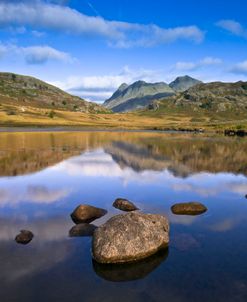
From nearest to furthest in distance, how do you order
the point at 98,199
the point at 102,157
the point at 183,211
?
the point at 183,211
the point at 98,199
the point at 102,157

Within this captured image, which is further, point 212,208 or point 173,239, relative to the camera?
point 212,208

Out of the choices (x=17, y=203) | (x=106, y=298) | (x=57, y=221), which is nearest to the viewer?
(x=106, y=298)

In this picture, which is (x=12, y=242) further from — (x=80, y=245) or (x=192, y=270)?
(x=192, y=270)

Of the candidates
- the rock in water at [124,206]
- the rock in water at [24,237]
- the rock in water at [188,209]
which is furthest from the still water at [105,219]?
the rock in water at [188,209]

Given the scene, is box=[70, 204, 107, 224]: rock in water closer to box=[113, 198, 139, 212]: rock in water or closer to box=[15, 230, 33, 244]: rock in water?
box=[113, 198, 139, 212]: rock in water

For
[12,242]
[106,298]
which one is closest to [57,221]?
[12,242]

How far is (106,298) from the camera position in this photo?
16359 mm

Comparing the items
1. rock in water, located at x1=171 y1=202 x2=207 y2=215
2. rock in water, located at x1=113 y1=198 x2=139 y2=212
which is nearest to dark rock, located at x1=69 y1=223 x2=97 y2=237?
rock in water, located at x1=113 y1=198 x2=139 y2=212

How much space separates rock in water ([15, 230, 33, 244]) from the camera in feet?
74.4

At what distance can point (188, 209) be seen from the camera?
99.8 feet

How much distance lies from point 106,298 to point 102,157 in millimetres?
52269

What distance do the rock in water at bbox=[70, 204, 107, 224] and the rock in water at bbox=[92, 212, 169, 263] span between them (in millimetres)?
Answer: 5796

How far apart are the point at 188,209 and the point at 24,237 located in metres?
13.9

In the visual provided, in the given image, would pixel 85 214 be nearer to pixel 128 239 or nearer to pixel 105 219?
pixel 105 219
